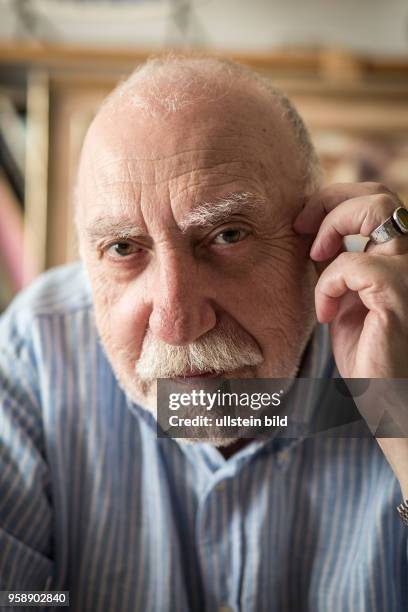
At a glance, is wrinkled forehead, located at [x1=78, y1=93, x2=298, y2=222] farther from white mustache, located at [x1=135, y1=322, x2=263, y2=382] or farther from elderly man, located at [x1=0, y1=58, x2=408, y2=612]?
white mustache, located at [x1=135, y1=322, x2=263, y2=382]

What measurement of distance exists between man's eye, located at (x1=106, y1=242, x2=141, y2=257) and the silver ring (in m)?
0.27

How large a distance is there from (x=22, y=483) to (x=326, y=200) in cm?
53

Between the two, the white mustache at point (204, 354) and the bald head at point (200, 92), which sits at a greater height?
the bald head at point (200, 92)

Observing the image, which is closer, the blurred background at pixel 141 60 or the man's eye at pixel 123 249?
the man's eye at pixel 123 249

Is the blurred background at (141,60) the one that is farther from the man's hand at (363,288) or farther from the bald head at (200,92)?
the man's hand at (363,288)

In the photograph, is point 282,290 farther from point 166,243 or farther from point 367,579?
point 367,579

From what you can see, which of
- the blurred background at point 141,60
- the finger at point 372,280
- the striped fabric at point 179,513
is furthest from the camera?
the blurred background at point 141,60

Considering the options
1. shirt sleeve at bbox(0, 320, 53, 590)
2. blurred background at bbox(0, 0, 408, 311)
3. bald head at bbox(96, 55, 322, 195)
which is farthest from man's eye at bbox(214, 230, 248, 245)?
blurred background at bbox(0, 0, 408, 311)

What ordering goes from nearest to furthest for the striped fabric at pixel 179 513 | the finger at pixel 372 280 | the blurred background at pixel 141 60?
the finger at pixel 372 280
the striped fabric at pixel 179 513
the blurred background at pixel 141 60

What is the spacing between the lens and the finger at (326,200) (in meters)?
0.66

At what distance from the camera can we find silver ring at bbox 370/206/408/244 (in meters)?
0.60

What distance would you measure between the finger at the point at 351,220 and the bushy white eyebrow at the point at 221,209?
8cm

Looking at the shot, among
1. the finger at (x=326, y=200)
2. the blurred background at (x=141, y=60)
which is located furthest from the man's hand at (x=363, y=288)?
the blurred background at (x=141, y=60)

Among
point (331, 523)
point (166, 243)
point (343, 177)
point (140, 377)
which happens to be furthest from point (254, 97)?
point (343, 177)
